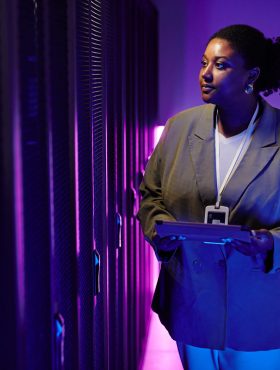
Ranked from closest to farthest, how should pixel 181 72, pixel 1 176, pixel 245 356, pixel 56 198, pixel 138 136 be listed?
pixel 1 176
pixel 56 198
pixel 245 356
pixel 138 136
pixel 181 72

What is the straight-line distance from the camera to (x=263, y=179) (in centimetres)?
207

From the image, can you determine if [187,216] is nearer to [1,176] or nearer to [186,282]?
[186,282]

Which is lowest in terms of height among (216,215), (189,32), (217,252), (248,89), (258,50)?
(217,252)

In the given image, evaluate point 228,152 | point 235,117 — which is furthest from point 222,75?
point 228,152

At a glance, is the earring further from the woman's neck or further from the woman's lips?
the woman's lips

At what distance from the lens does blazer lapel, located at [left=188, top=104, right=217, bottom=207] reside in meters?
2.13

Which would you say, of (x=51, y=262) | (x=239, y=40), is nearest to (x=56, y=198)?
(x=51, y=262)

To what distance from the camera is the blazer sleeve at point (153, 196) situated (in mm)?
2188

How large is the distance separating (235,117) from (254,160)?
7.0 inches

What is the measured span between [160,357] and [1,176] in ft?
8.49

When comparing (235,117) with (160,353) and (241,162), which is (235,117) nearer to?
(241,162)

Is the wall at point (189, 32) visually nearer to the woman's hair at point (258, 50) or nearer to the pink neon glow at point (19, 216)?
the woman's hair at point (258, 50)

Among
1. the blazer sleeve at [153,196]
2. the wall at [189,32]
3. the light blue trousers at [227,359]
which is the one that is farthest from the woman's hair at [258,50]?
the wall at [189,32]

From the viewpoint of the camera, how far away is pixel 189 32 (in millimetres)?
3566
